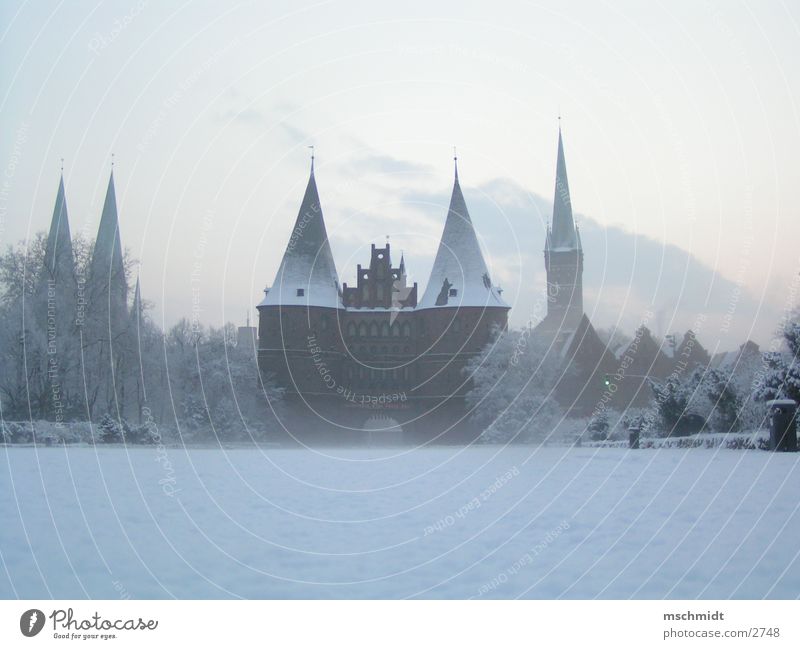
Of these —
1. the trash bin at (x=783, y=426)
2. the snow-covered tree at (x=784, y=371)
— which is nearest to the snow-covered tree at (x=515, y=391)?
the snow-covered tree at (x=784, y=371)

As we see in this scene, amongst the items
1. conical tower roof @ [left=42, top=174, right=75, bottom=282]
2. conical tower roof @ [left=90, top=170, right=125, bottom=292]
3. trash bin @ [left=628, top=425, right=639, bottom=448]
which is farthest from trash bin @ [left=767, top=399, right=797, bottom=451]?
conical tower roof @ [left=42, top=174, right=75, bottom=282]

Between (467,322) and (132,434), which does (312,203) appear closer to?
(467,322)

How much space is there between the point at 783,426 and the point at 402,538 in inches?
450

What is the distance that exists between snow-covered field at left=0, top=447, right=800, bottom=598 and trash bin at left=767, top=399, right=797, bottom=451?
3828 millimetres

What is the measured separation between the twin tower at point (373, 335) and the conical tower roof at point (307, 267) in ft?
0.18

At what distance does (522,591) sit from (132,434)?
22.6m

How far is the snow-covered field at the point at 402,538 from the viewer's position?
20.8 feet

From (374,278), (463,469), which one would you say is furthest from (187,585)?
(374,278)

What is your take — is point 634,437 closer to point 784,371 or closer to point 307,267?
point 784,371

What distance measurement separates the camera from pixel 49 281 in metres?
29.4

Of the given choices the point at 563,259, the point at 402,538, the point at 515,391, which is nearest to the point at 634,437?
the point at 515,391

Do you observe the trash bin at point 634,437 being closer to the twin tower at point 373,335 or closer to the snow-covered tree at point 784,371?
the snow-covered tree at point 784,371

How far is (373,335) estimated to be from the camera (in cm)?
4472

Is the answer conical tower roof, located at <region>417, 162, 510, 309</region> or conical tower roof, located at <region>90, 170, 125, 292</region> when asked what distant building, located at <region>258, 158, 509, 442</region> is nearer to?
conical tower roof, located at <region>417, 162, 510, 309</region>
